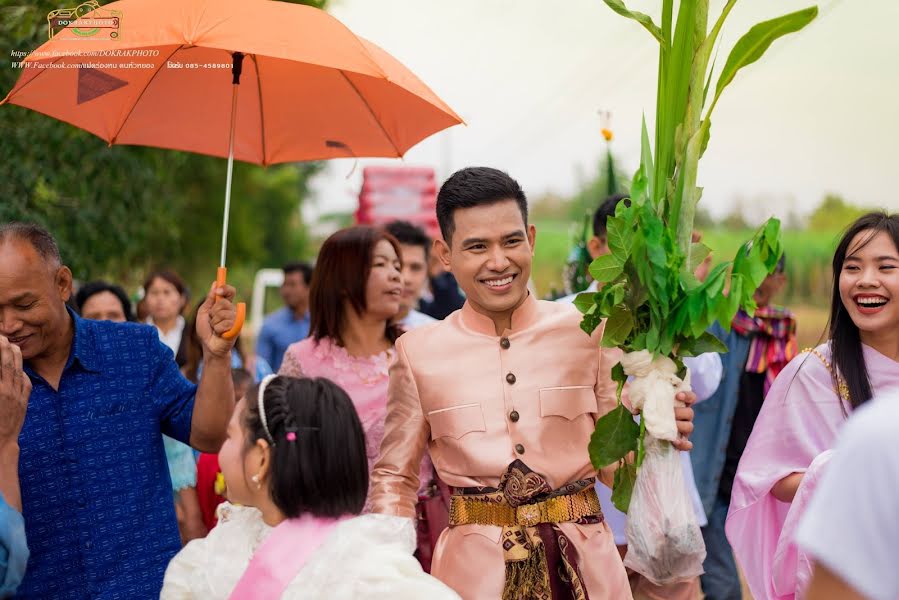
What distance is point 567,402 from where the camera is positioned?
334 cm

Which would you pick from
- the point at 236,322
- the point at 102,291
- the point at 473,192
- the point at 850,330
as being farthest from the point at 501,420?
the point at 102,291

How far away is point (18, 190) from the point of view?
657 centimetres

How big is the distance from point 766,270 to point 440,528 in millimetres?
1886

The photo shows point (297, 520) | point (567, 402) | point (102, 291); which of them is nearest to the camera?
point (297, 520)

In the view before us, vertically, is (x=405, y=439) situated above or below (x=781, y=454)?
above

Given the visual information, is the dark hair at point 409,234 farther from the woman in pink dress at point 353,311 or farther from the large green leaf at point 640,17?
the large green leaf at point 640,17

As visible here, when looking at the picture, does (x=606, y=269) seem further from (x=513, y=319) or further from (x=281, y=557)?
(x=281, y=557)

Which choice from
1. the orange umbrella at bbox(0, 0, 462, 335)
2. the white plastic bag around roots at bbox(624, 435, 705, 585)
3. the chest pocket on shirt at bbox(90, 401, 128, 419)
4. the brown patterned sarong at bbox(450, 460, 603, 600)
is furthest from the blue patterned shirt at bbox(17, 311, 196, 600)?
the white plastic bag around roots at bbox(624, 435, 705, 585)

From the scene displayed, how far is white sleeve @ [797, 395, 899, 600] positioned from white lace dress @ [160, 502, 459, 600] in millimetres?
1256

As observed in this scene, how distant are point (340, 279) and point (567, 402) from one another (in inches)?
70.2

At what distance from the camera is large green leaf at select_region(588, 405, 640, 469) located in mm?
3115

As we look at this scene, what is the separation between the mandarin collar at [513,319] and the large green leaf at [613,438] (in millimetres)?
492

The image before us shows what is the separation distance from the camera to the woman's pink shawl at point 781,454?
11.6ft

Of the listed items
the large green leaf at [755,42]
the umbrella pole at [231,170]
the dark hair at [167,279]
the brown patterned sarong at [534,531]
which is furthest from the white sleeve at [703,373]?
the dark hair at [167,279]
